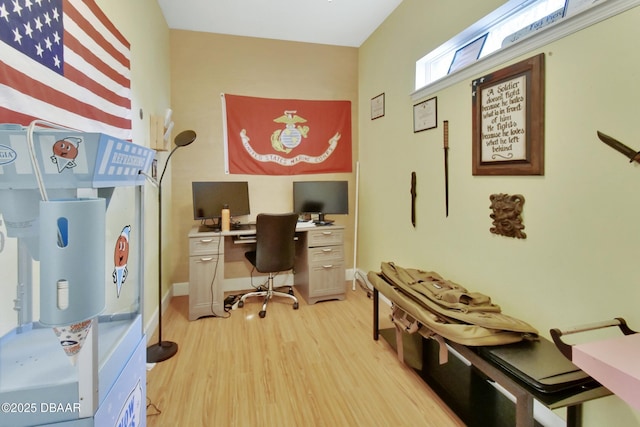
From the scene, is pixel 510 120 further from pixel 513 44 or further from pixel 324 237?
pixel 324 237

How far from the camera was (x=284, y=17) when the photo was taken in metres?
3.10

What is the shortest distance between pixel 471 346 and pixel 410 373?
2.29 ft

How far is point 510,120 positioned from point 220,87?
2865mm

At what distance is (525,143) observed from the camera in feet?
5.54

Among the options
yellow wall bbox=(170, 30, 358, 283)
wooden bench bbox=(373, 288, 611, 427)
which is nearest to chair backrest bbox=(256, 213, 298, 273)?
yellow wall bbox=(170, 30, 358, 283)

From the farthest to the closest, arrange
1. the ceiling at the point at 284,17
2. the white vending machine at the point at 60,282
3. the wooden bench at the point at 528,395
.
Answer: the ceiling at the point at 284,17
the wooden bench at the point at 528,395
the white vending machine at the point at 60,282

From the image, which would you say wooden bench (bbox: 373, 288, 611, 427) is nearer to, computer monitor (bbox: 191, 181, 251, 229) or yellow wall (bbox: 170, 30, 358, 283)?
computer monitor (bbox: 191, 181, 251, 229)

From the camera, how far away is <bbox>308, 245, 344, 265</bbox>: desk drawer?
129 inches

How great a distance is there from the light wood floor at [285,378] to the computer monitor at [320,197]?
46.8 inches

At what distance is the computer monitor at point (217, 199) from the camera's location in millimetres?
3164

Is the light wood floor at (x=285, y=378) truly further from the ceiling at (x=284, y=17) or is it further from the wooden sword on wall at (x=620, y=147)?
the ceiling at (x=284, y=17)

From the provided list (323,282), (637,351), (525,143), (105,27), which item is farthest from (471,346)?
(105,27)

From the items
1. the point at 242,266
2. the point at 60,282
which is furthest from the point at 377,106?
the point at 60,282

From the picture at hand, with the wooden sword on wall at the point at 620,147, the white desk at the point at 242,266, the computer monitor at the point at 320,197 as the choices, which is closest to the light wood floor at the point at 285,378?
the white desk at the point at 242,266
